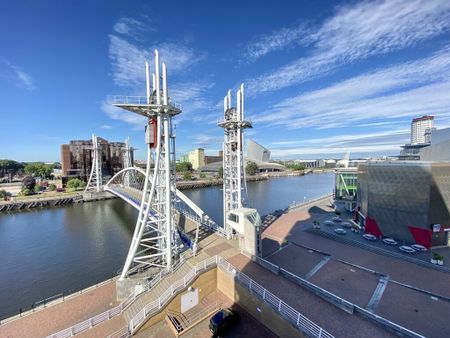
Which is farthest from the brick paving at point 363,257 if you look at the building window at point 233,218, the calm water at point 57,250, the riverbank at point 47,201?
the riverbank at point 47,201

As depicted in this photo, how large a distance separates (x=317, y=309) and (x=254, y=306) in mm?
3602

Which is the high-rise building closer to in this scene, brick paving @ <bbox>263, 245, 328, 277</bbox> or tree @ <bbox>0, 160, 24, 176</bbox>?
brick paving @ <bbox>263, 245, 328, 277</bbox>

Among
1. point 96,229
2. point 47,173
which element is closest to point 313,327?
point 96,229

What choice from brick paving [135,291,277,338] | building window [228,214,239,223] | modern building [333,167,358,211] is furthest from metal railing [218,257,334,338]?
modern building [333,167,358,211]

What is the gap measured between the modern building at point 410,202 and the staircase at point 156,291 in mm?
21386

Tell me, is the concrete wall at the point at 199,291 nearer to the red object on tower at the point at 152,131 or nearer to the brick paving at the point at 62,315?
the brick paving at the point at 62,315

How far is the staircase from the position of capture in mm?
14242

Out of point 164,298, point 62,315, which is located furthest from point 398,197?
point 62,315

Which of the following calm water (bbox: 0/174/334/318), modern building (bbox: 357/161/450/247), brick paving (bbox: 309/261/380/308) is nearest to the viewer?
brick paving (bbox: 309/261/380/308)

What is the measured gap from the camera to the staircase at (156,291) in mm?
14242

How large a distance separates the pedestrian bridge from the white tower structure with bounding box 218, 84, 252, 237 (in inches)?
115

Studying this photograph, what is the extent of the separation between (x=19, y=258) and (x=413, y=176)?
144 feet

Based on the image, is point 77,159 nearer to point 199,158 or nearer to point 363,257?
point 363,257

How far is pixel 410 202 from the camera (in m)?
21.8
